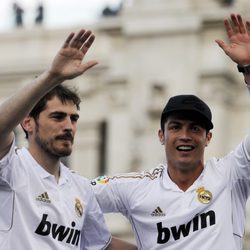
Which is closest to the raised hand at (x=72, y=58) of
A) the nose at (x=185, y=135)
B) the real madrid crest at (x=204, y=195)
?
the nose at (x=185, y=135)

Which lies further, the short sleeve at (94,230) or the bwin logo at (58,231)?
the short sleeve at (94,230)

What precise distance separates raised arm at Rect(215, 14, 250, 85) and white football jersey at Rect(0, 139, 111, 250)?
159 cm

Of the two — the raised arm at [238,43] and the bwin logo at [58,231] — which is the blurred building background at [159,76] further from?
the raised arm at [238,43]

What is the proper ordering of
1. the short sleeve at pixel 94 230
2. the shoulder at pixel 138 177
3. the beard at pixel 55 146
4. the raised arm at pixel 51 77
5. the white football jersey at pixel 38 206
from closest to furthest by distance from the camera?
the raised arm at pixel 51 77, the white football jersey at pixel 38 206, the beard at pixel 55 146, the shoulder at pixel 138 177, the short sleeve at pixel 94 230

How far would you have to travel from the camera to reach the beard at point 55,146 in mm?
10008

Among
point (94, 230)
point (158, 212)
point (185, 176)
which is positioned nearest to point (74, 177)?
point (94, 230)

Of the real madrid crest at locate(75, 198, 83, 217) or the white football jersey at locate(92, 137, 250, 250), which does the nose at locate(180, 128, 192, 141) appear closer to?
the white football jersey at locate(92, 137, 250, 250)

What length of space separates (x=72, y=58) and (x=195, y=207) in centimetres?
145

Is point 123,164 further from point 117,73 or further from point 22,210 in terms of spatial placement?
point 22,210

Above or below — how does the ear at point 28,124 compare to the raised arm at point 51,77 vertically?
below

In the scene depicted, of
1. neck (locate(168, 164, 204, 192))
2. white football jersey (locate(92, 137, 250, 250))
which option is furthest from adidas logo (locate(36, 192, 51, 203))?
neck (locate(168, 164, 204, 192))

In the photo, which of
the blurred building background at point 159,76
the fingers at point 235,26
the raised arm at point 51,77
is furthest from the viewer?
the blurred building background at point 159,76

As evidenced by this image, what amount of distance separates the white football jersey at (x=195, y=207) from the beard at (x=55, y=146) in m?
0.59

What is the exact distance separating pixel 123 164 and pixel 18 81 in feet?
16.0
